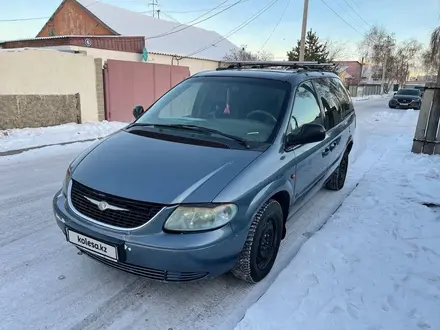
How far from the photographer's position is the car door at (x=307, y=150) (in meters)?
3.39

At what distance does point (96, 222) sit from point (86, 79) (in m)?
10.6

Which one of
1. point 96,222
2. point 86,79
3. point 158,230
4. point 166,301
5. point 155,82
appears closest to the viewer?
point 158,230

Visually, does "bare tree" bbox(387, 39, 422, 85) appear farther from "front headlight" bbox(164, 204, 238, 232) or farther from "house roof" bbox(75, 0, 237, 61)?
"front headlight" bbox(164, 204, 238, 232)

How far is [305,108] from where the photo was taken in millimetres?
3721

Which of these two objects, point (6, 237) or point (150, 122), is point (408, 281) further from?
point (6, 237)

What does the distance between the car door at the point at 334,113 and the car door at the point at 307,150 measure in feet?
0.74

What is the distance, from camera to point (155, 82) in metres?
15.0

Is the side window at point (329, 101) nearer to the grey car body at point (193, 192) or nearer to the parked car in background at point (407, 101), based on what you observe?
the grey car body at point (193, 192)

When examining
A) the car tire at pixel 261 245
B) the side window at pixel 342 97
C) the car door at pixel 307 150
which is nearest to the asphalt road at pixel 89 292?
the car tire at pixel 261 245

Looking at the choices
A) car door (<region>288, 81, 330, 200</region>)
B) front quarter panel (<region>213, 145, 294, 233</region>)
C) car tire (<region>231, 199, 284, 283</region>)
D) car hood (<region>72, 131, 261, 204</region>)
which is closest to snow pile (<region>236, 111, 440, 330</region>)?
car tire (<region>231, 199, 284, 283</region>)

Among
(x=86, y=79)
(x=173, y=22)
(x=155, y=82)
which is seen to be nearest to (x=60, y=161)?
(x=86, y=79)

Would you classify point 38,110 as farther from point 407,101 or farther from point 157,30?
point 407,101

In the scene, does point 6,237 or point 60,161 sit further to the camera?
point 60,161

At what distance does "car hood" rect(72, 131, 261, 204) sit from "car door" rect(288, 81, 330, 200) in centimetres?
72
